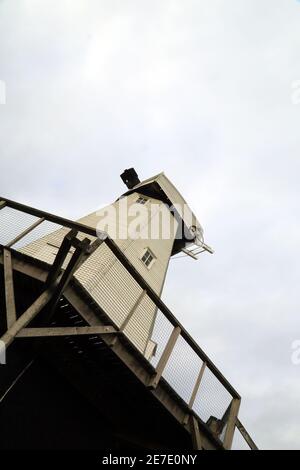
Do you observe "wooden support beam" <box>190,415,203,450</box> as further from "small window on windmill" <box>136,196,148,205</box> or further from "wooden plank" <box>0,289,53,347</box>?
"small window on windmill" <box>136,196,148,205</box>

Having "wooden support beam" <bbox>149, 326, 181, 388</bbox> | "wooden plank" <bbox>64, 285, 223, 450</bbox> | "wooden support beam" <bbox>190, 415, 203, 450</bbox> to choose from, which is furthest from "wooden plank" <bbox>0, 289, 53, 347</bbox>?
"wooden support beam" <bbox>190, 415, 203, 450</bbox>

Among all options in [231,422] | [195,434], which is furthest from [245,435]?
[195,434]

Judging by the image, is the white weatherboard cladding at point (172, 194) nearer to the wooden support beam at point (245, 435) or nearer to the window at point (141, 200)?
the window at point (141, 200)

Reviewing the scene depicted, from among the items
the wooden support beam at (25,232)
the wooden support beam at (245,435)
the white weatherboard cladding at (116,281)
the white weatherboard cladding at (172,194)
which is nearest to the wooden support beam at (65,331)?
the wooden support beam at (25,232)

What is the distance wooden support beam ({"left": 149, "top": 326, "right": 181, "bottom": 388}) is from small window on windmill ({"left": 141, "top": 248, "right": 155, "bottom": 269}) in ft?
23.1

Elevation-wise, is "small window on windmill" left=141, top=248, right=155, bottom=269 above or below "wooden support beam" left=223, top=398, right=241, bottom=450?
above

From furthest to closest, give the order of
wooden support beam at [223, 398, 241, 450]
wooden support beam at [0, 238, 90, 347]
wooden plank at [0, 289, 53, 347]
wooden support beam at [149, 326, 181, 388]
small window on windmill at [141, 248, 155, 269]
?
small window on windmill at [141, 248, 155, 269] < wooden support beam at [223, 398, 241, 450] < wooden support beam at [149, 326, 181, 388] < wooden support beam at [0, 238, 90, 347] < wooden plank at [0, 289, 53, 347]

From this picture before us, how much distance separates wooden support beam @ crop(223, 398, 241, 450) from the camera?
6570mm

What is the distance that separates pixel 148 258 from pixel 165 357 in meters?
7.84

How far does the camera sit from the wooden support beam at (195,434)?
6032mm

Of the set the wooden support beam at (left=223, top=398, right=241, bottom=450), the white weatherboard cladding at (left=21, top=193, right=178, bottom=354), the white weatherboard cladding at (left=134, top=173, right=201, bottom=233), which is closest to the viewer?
the wooden support beam at (left=223, top=398, right=241, bottom=450)

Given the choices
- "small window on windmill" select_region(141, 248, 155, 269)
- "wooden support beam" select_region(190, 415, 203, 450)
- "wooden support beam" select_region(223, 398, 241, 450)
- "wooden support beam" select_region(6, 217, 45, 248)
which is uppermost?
"wooden support beam" select_region(6, 217, 45, 248)
